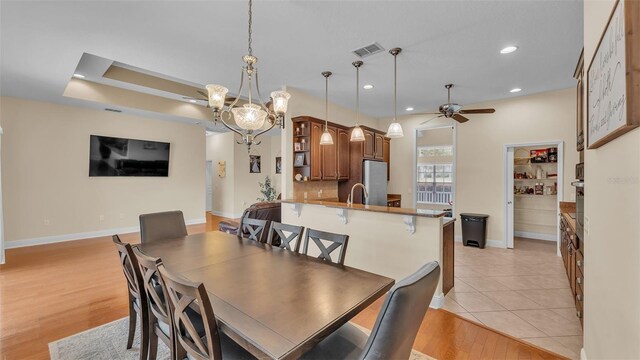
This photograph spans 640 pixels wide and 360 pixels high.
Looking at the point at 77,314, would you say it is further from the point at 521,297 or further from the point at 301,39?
the point at 521,297

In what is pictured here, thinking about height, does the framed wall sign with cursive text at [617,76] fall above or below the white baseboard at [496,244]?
above

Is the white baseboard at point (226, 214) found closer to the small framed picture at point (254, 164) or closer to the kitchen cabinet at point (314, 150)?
the small framed picture at point (254, 164)

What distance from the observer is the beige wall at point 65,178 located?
4.99 meters

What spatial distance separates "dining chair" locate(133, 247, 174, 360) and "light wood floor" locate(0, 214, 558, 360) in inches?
42.6

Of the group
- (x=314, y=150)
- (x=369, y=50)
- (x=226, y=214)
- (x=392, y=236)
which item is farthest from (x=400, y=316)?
(x=226, y=214)

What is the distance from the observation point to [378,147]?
6262 mm

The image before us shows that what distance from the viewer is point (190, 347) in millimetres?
1394

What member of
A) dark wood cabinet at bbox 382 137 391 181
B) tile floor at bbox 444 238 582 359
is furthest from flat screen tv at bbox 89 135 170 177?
tile floor at bbox 444 238 582 359

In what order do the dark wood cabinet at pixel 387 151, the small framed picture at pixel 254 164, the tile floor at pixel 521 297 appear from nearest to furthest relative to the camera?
1. the tile floor at pixel 521 297
2. the dark wood cabinet at pixel 387 151
3. the small framed picture at pixel 254 164

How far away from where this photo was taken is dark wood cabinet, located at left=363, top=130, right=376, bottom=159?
5.77 metres

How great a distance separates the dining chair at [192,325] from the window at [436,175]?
734 centimetres

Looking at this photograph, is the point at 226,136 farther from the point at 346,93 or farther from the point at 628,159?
the point at 628,159

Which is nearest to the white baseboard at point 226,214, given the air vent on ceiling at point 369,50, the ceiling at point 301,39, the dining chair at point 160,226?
the ceiling at point 301,39

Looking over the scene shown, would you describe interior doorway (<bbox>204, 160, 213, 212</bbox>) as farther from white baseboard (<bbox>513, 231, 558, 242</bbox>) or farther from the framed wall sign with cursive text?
the framed wall sign with cursive text
